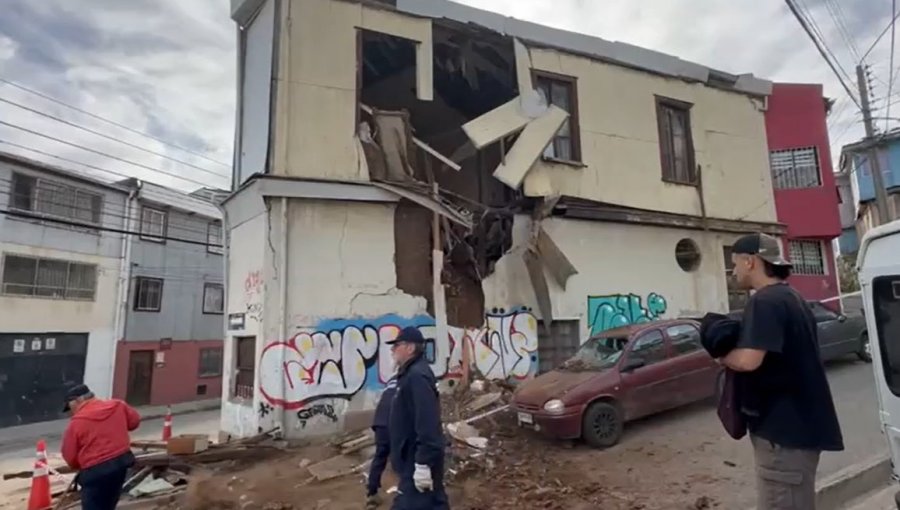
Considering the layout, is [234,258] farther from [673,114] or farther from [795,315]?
[673,114]

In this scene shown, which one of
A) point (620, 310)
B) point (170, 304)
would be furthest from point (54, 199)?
point (620, 310)

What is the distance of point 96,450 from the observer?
5.75 m

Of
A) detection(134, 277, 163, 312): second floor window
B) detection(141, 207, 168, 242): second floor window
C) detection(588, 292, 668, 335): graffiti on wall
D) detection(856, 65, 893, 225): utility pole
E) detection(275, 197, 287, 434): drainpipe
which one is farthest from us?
detection(134, 277, 163, 312): second floor window

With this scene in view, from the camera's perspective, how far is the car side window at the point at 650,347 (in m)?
8.87

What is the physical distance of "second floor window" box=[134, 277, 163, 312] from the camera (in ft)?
78.5

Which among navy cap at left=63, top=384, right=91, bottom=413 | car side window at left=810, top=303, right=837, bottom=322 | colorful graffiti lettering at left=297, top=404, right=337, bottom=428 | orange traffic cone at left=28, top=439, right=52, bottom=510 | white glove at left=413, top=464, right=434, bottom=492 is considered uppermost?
car side window at left=810, top=303, right=837, bottom=322

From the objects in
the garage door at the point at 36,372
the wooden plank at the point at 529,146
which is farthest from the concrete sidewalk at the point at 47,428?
the wooden plank at the point at 529,146

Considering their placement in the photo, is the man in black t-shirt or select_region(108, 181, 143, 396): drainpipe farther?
select_region(108, 181, 143, 396): drainpipe

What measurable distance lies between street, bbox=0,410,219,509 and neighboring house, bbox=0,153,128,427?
2.23 m

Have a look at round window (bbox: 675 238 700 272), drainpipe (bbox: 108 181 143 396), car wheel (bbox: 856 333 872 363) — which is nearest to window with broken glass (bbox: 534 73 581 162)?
round window (bbox: 675 238 700 272)

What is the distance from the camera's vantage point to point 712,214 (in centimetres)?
1491

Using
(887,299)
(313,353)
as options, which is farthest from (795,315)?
(313,353)

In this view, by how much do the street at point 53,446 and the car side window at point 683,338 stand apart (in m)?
10.6

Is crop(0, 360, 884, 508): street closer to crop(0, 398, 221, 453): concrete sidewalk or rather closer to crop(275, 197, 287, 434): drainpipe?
crop(275, 197, 287, 434): drainpipe
